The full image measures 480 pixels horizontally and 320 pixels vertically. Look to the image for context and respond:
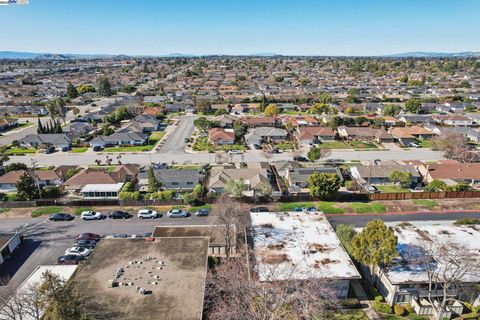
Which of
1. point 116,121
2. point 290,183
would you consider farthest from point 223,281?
point 116,121

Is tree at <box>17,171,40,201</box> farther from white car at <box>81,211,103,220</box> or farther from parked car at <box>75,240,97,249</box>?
parked car at <box>75,240,97,249</box>

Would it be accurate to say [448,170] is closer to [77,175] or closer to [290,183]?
[290,183]

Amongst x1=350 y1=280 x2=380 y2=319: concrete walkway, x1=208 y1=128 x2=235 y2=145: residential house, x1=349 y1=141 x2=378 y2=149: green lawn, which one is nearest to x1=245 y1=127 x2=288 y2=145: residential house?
x1=208 y1=128 x2=235 y2=145: residential house

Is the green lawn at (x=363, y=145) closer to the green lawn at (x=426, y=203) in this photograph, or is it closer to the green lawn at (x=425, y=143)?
the green lawn at (x=425, y=143)

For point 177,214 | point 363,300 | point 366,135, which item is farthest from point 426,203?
point 177,214

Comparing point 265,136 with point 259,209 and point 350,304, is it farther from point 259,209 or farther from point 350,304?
point 350,304
